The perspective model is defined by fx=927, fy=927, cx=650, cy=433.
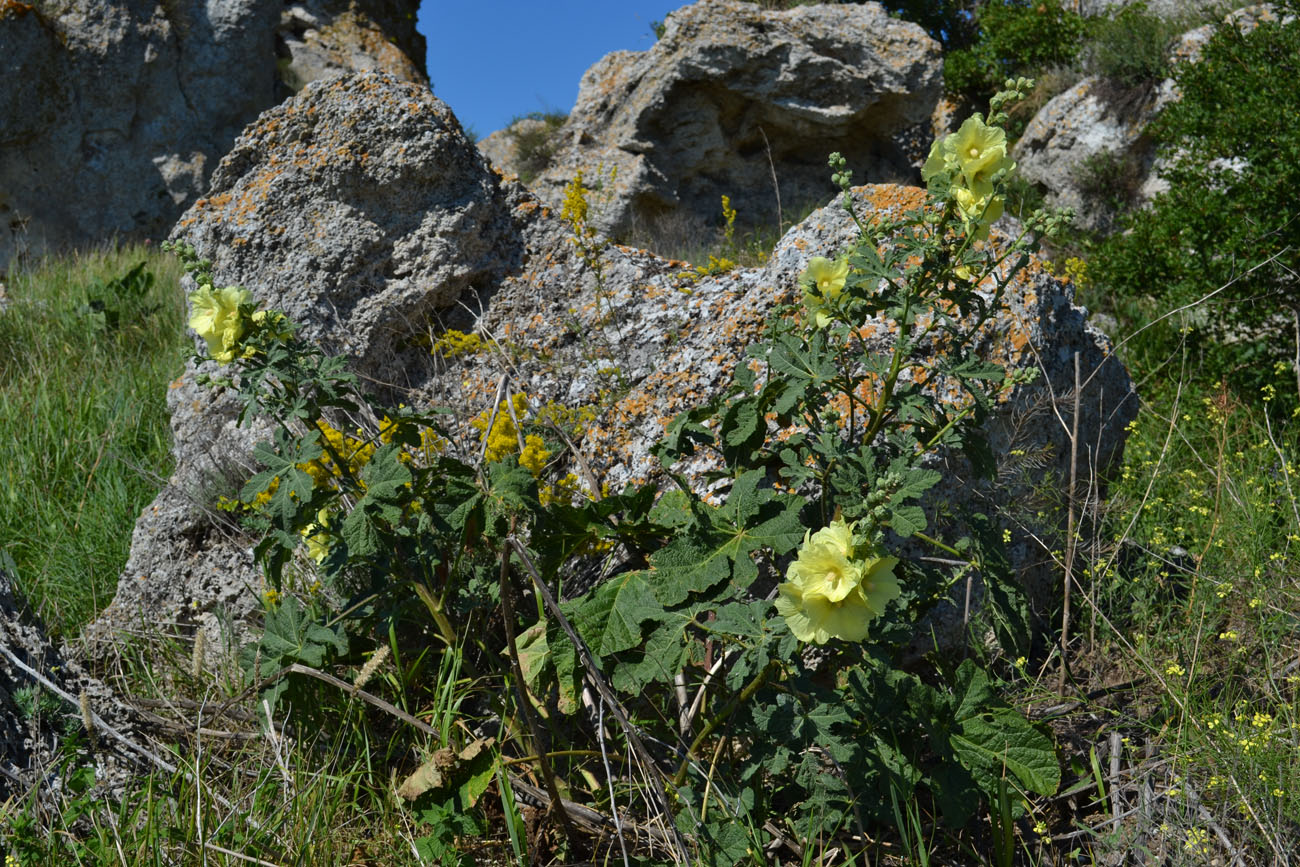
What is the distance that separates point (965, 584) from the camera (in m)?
2.26

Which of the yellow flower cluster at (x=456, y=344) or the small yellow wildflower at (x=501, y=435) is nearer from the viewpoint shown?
the small yellow wildflower at (x=501, y=435)

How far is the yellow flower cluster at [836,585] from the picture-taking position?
1335 millimetres

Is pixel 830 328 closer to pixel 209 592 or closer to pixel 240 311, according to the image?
pixel 240 311

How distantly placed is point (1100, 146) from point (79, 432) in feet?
25.4

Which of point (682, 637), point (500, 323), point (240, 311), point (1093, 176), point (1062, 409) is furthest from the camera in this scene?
point (1093, 176)

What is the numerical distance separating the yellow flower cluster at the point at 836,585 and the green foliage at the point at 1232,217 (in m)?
2.78

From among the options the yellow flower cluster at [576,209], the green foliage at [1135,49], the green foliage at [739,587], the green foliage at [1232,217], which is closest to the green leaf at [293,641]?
the green foliage at [739,587]

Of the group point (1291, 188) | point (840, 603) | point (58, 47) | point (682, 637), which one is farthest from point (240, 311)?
point (58, 47)

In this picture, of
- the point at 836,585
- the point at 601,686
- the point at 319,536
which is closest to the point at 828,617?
the point at 836,585

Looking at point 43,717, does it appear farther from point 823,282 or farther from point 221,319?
point 823,282

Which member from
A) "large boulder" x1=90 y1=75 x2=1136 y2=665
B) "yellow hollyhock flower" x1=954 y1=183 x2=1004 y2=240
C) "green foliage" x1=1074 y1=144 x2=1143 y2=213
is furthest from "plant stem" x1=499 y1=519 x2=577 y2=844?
"green foliage" x1=1074 y1=144 x2=1143 y2=213

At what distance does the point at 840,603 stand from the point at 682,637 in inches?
13.6

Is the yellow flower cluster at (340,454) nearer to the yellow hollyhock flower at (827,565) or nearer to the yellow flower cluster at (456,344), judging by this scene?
the yellow flower cluster at (456,344)

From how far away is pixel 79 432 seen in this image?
3.48 m
